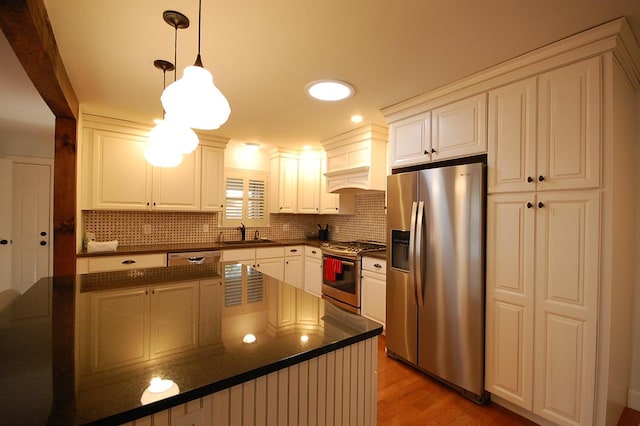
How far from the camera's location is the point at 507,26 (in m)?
1.59

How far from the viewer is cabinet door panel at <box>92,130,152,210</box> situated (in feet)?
10.4

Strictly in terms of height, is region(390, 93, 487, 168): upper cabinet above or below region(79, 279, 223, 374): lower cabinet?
above

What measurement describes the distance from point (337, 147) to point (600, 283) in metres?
2.79

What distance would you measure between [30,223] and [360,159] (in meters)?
4.54

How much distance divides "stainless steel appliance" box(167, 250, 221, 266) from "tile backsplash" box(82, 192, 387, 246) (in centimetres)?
62

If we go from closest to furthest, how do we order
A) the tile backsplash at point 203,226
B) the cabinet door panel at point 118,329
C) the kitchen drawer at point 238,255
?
the cabinet door panel at point 118,329 → the tile backsplash at point 203,226 → the kitchen drawer at point 238,255

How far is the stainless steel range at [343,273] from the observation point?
3.30m

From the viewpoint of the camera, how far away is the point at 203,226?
162 inches

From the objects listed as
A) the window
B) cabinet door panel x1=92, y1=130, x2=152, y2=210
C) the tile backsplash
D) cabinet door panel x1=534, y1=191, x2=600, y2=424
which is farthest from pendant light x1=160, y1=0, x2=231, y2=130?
the window

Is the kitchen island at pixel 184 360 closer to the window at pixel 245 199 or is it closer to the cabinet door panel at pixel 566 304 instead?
the cabinet door panel at pixel 566 304

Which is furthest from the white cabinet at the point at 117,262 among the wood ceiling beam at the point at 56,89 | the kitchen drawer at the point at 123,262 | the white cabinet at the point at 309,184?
the white cabinet at the point at 309,184

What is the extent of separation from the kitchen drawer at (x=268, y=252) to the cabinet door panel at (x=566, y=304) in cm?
301

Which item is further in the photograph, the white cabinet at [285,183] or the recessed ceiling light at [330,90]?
the white cabinet at [285,183]

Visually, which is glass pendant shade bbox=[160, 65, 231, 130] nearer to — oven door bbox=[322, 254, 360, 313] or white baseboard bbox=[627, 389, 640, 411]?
oven door bbox=[322, 254, 360, 313]
